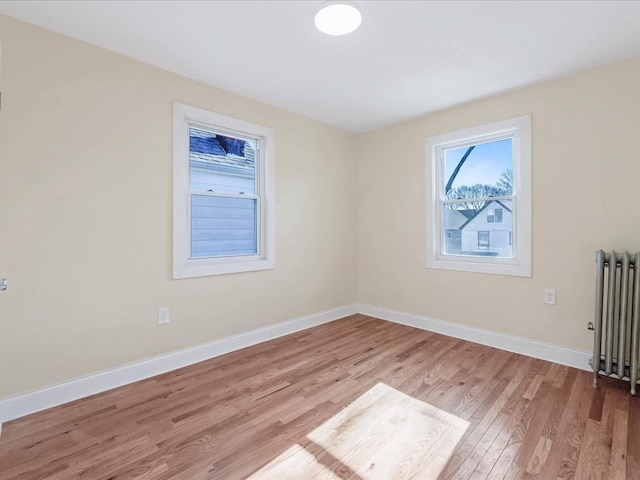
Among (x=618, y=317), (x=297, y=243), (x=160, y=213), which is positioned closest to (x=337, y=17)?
(x=160, y=213)

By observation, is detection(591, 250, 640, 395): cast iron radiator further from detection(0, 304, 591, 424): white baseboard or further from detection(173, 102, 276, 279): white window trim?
detection(173, 102, 276, 279): white window trim

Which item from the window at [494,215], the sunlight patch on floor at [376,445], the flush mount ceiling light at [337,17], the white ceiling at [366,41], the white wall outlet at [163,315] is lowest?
the sunlight patch on floor at [376,445]

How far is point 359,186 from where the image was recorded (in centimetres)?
427

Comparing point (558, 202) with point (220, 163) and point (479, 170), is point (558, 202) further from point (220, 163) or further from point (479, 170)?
point (220, 163)

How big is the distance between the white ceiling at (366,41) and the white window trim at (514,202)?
387 millimetres

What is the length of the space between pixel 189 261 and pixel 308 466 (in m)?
Result: 1.90

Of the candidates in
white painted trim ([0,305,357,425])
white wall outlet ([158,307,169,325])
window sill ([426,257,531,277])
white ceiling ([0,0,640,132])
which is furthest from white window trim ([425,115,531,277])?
white wall outlet ([158,307,169,325])

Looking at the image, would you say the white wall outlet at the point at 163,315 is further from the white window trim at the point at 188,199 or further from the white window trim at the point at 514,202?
the white window trim at the point at 514,202

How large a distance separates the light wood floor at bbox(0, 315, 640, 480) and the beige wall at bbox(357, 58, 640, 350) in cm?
51

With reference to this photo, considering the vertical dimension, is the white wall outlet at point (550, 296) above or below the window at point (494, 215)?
below

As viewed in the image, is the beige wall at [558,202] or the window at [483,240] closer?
the beige wall at [558,202]

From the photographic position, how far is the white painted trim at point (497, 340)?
8.57ft

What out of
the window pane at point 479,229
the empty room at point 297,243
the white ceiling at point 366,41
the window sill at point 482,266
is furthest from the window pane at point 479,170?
the window sill at point 482,266

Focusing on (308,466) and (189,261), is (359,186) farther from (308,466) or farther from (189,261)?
(308,466)
